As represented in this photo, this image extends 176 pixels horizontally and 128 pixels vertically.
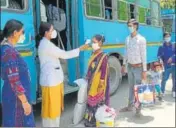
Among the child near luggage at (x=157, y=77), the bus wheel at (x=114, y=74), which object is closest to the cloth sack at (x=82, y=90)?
the child near luggage at (x=157, y=77)

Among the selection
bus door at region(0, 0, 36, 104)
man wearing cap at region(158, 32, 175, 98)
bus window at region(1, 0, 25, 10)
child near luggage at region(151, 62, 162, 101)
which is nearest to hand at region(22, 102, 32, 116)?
bus door at region(0, 0, 36, 104)

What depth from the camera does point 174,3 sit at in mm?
11789

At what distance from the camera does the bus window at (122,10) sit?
7.71 m

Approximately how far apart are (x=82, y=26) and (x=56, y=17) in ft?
1.71

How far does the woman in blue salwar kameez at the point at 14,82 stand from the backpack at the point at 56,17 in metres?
2.63

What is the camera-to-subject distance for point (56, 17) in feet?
20.9

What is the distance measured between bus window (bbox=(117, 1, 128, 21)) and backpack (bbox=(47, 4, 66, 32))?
5.63ft

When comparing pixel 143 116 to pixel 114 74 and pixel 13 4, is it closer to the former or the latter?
pixel 114 74

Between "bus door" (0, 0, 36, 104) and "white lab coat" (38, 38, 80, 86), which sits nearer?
"white lab coat" (38, 38, 80, 86)

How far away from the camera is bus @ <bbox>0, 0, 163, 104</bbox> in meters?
4.94

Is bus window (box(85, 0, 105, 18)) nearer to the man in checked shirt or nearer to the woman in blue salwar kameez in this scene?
the man in checked shirt

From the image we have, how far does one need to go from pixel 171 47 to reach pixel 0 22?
4042 mm

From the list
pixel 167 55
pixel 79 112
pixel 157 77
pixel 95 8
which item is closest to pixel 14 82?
pixel 79 112

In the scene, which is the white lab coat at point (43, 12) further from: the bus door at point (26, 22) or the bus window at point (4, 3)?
the bus window at point (4, 3)
